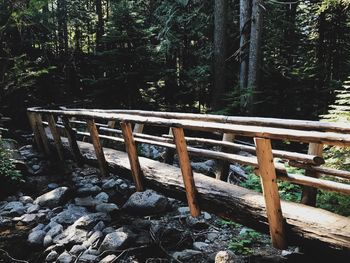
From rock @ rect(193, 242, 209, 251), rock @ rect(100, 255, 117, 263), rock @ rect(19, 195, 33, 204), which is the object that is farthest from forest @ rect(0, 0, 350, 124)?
rock @ rect(193, 242, 209, 251)

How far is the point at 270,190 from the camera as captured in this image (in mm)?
3629

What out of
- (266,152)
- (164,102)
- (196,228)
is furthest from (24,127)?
(266,152)

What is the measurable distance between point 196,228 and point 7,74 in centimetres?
707

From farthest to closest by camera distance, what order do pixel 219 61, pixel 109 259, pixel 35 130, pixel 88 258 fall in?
pixel 219 61 → pixel 35 130 → pixel 88 258 → pixel 109 259

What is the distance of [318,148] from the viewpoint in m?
4.08

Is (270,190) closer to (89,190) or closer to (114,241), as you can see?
(114,241)

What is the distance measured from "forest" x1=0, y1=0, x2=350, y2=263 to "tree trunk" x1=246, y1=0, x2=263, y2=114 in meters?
0.05

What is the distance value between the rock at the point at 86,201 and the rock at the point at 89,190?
0.22 m

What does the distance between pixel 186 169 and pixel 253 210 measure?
110cm

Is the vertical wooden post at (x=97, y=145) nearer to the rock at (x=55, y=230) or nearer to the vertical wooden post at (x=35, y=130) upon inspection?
the rock at (x=55, y=230)

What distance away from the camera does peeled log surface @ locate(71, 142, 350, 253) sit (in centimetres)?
347

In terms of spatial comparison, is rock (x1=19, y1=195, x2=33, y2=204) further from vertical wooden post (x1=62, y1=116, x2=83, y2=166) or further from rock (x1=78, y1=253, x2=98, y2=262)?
rock (x1=78, y1=253, x2=98, y2=262)

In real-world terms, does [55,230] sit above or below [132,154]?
below

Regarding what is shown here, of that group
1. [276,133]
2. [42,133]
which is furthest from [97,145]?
[276,133]
